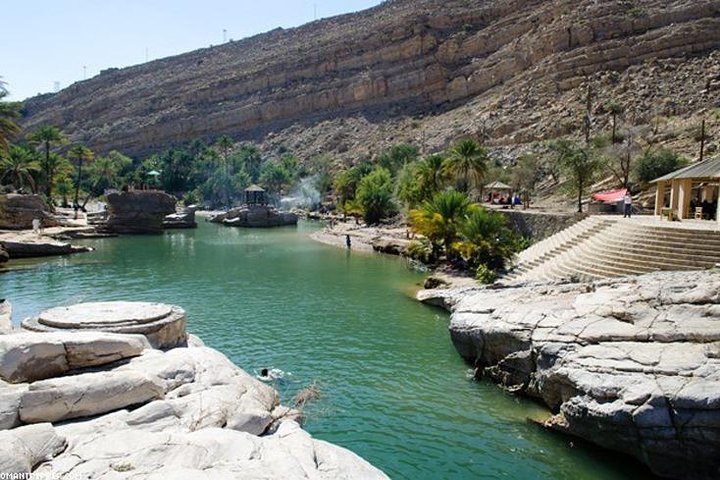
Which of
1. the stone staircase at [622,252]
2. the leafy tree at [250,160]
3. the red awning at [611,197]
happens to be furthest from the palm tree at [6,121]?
the leafy tree at [250,160]

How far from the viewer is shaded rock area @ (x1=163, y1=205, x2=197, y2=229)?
196 feet

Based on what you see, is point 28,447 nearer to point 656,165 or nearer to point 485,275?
point 485,275

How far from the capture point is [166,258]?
3822cm

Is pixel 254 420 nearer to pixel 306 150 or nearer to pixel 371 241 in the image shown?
pixel 371 241

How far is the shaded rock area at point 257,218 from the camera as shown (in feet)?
213

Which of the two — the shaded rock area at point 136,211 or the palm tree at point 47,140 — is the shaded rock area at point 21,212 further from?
the palm tree at point 47,140

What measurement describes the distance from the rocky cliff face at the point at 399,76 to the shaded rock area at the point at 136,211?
3961 centimetres

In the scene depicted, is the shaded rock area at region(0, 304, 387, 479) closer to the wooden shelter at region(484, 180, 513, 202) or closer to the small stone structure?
the small stone structure

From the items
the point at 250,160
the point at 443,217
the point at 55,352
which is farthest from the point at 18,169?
the point at 55,352

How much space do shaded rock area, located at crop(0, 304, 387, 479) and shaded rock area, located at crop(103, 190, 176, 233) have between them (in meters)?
46.5

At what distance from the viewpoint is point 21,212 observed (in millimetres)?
46281

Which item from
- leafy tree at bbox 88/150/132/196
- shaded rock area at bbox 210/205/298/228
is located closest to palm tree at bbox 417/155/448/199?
shaded rock area at bbox 210/205/298/228

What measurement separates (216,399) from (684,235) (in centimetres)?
1671

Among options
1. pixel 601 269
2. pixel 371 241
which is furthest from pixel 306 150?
pixel 601 269
